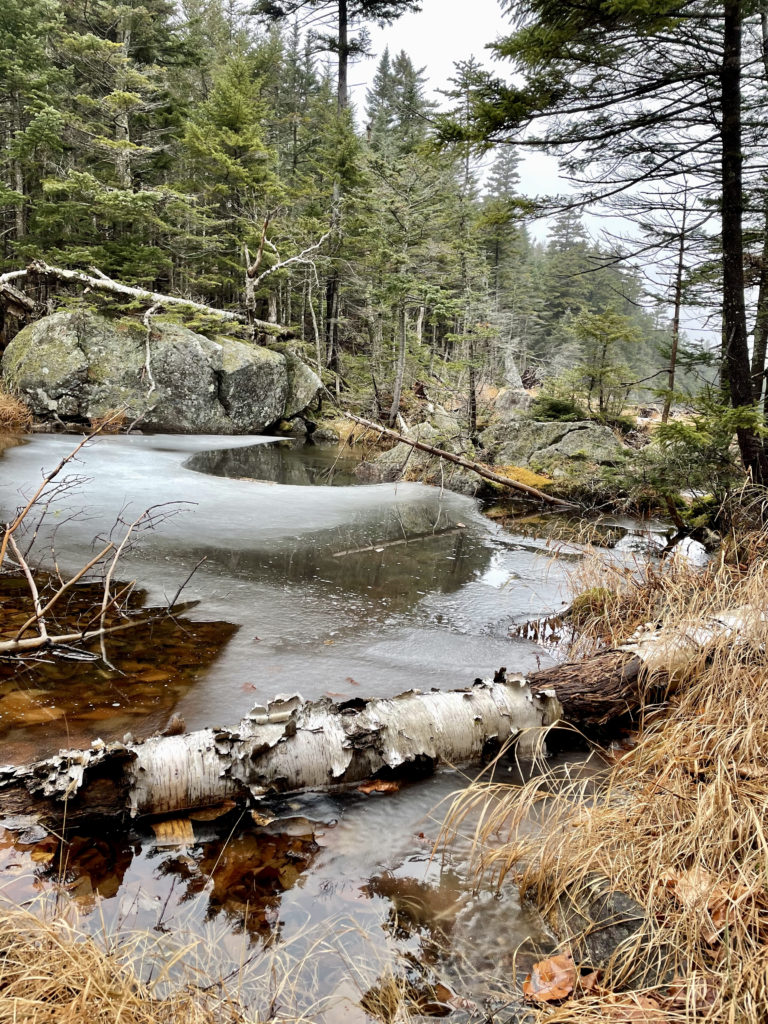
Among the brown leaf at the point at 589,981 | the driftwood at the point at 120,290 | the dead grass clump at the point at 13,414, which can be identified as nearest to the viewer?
the brown leaf at the point at 589,981

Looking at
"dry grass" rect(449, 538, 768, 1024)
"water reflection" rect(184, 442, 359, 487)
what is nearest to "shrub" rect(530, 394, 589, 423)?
"water reflection" rect(184, 442, 359, 487)

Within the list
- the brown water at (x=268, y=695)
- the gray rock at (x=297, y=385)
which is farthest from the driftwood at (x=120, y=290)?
the brown water at (x=268, y=695)

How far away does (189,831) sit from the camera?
221 centimetres

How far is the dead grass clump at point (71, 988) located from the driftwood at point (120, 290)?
13887 millimetres

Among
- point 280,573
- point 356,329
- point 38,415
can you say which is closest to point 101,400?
point 38,415

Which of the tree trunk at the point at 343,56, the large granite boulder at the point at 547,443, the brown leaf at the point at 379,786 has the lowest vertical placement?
the brown leaf at the point at 379,786

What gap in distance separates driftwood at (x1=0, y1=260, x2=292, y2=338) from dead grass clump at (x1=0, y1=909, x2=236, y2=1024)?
13.9m

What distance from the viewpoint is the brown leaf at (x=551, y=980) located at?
5.14 feet

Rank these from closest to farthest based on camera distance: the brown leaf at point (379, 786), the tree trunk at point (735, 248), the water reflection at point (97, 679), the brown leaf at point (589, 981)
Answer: the brown leaf at point (589, 981), the brown leaf at point (379, 786), the water reflection at point (97, 679), the tree trunk at point (735, 248)

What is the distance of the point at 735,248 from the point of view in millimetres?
5535

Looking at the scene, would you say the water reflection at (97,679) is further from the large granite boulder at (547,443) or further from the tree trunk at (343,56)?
the tree trunk at (343,56)

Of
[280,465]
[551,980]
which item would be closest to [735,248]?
[551,980]

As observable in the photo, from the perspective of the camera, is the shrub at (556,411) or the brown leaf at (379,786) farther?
the shrub at (556,411)

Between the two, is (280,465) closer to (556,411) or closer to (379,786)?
(556,411)
